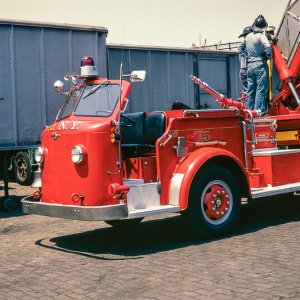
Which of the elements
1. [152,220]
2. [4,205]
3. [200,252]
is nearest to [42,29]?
[4,205]

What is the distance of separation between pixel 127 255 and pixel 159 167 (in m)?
1.12

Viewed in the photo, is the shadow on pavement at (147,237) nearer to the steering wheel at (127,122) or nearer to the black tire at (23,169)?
the steering wheel at (127,122)

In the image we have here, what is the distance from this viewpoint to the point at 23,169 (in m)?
11.1

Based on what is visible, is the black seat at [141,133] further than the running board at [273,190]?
No

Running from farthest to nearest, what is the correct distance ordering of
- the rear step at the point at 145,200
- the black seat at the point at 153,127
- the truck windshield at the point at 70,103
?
the truck windshield at the point at 70,103 → the black seat at the point at 153,127 → the rear step at the point at 145,200

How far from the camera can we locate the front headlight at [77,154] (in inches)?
270

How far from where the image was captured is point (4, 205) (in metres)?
11.2

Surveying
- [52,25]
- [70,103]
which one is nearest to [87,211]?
[70,103]

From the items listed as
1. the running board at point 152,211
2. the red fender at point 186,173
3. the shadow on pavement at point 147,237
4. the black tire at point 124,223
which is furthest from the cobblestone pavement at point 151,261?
the red fender at point 186,173

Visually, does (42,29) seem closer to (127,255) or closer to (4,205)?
(4,205)

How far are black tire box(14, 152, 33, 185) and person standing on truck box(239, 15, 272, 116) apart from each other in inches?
165

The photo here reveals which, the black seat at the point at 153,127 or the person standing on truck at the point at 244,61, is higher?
the person standing on truck at the point at 244,61

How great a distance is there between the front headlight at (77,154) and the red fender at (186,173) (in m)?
1.18

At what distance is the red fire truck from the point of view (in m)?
6.80
